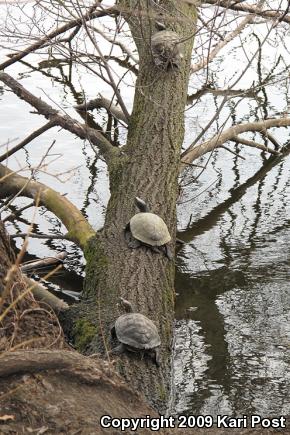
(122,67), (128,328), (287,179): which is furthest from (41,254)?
(122,67)

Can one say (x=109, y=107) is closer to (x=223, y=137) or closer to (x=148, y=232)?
(x=223, y=137)

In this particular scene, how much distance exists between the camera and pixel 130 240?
4.98 metres

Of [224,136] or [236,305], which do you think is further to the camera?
[224,136]

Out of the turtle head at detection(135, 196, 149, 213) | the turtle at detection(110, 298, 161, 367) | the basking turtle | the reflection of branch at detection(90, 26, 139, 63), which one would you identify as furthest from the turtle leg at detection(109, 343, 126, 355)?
the reflection of branch at detection(90, 26, 139, 63)

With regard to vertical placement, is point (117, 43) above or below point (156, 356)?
above

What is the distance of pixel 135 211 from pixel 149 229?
371mm

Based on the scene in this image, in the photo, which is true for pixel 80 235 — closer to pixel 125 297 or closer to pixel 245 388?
pixel 125 297

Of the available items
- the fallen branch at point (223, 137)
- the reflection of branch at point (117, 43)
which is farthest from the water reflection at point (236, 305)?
the reflection of branch at point (117, 43)

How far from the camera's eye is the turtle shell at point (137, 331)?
3.96 metres

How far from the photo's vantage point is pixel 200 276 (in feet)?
19.5

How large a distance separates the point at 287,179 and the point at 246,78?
272 cm

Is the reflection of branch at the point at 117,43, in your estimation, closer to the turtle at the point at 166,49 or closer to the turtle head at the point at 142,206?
the turtle at the point at 166,49

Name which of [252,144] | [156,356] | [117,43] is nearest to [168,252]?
[156,356]

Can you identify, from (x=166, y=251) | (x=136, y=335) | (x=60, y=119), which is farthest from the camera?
(x=60, y=119)
